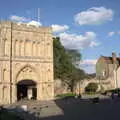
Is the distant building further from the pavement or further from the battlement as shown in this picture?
the pavement

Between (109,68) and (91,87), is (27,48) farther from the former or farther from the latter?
(109,68)

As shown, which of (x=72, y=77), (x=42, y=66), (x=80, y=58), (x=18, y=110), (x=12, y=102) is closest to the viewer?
(x=18, y=110)

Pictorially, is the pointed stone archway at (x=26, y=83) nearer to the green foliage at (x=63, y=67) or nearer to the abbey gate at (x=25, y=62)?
the abbey gate at (x=25, y=62)

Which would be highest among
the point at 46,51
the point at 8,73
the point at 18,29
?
the point at 18,29

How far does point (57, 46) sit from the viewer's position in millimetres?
75500

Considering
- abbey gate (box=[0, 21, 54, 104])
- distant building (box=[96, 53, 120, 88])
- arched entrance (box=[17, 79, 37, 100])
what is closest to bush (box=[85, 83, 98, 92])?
distant building (box=[96, 53, 120, 88])

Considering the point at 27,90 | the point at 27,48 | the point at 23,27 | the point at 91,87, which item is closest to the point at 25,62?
the point at 27,48

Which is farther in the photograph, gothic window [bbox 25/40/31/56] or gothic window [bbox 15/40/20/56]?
gothic window [bbox 25/40/31/56]

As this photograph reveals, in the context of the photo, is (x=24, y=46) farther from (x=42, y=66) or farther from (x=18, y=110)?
(x=18, y=110)

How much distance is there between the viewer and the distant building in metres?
82.6

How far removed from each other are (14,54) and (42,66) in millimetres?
6238

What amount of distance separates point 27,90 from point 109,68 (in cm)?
3429

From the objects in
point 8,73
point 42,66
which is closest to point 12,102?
point 8,73

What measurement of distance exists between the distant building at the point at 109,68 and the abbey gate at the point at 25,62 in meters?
28.7
